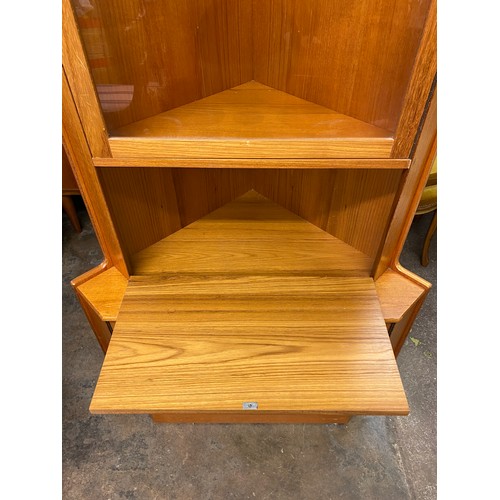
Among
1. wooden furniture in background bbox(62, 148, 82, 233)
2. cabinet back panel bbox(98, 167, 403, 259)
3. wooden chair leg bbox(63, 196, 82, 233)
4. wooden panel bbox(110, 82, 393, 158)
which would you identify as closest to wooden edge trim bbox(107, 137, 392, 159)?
wooden panel bbox(110, 82, 393, 158)

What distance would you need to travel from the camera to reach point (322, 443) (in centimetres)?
123

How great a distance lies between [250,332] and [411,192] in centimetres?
44

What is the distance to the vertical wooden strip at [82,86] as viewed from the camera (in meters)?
0.58

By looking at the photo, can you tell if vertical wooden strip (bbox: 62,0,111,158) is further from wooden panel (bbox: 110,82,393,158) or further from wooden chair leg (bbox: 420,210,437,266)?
wooden chair leg (bbox: 420,210,437,266)

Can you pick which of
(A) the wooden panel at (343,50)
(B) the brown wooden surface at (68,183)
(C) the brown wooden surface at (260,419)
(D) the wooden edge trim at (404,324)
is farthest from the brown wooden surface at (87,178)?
(B) the brown wooden surface at (68,183)

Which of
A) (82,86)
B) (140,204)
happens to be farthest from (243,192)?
(82,86)

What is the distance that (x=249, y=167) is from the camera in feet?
2.32

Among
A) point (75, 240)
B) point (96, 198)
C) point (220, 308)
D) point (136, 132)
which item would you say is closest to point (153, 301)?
point (220, 308)

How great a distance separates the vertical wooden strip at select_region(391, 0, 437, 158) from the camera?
58 centimetres

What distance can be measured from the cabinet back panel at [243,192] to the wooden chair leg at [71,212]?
3.04 feet

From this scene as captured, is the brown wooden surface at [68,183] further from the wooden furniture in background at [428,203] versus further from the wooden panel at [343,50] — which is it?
the wooden furniture in background at [428,203]

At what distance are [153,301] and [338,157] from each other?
1.70 feet

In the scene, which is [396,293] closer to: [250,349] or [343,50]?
[250,349]

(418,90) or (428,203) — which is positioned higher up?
(418,90)
